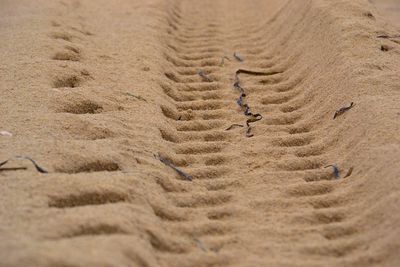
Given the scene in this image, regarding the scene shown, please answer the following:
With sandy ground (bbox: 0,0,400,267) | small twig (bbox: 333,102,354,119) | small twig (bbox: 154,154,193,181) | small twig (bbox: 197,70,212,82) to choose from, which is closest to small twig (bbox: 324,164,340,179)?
sandy ground (bbox: 0,0,400,267)

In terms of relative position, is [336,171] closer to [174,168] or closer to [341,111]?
[341,111]

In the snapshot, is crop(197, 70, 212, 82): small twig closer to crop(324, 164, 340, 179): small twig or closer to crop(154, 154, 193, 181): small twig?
crop(154, 154, 193, 181): small twig

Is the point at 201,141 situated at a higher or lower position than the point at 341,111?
lower

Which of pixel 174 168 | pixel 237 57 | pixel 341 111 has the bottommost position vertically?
pixel 174 168

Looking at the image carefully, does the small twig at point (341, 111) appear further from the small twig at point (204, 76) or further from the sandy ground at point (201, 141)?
the small twig at point (204, 76)

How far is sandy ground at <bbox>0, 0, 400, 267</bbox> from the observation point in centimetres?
207

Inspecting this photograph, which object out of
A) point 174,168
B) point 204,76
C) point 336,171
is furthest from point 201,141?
point 204,76

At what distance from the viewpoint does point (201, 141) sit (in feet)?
9.71

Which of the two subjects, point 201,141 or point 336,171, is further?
point 201,141

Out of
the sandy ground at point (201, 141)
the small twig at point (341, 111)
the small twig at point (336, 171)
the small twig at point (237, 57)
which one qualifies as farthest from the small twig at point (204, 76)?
the small twig at point (336, 171)

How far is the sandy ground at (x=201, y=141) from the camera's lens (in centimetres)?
207

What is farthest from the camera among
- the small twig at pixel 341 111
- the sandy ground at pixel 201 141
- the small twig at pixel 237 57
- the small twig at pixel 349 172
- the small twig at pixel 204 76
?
the small twig at pixel 237 57

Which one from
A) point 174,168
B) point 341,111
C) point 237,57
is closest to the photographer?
point 174,168

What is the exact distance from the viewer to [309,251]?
211 centimetres
